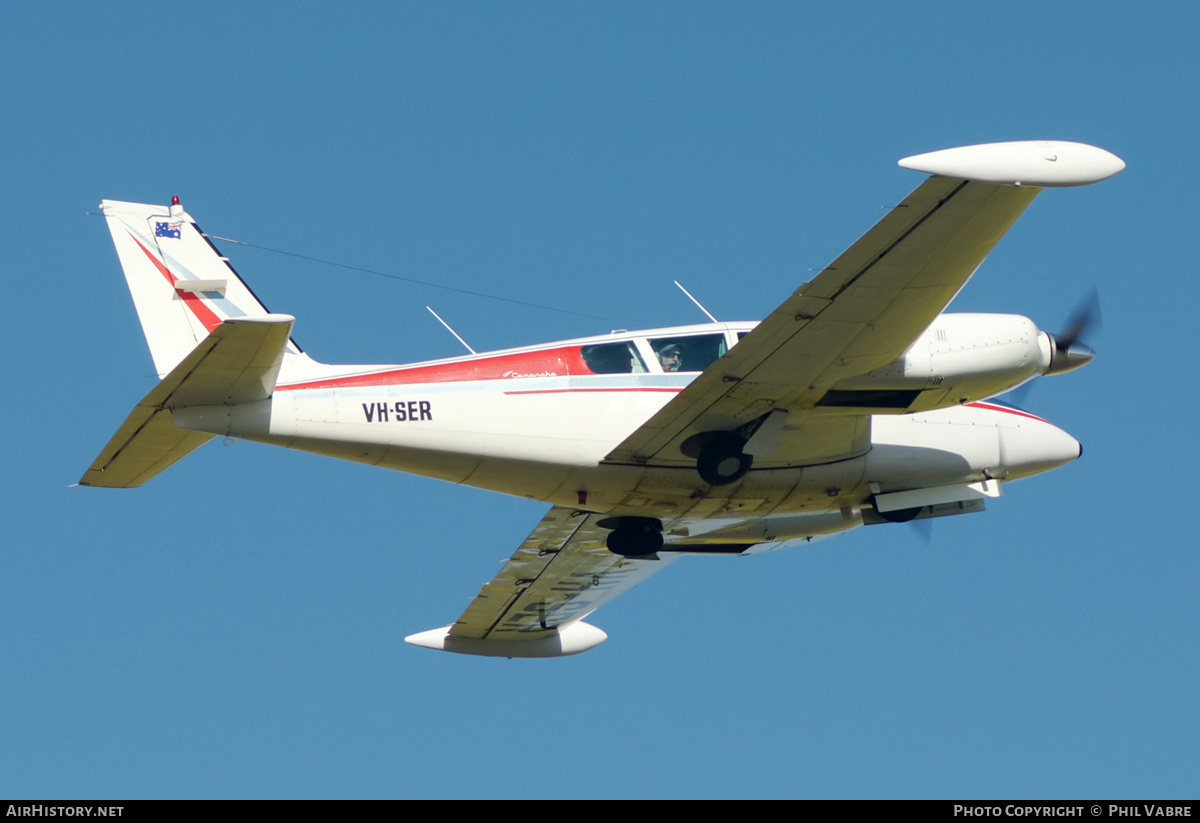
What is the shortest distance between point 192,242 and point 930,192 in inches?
448

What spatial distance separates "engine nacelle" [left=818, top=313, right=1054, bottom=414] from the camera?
21.6 metres

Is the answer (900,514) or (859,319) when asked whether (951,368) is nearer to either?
(859,319)

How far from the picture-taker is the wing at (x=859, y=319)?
1797 cm

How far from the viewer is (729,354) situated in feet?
68.5

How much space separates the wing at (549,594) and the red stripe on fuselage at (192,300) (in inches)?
250

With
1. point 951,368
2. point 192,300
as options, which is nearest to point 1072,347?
point 951,368

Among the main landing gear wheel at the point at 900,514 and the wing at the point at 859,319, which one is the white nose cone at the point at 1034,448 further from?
the wing at the point at 859,319

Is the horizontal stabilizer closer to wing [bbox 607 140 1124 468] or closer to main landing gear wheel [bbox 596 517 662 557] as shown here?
wing [bbox 607 140 1124 468]

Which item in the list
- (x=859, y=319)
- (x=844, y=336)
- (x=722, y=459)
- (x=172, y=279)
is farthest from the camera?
(x=172, y=279)

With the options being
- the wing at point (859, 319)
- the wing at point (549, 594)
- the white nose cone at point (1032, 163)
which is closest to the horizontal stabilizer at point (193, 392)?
the wing at point (859, 319)

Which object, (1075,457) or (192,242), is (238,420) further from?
(1075,457)

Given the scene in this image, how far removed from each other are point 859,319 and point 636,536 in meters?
5.64

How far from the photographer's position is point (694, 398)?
21.4 metres

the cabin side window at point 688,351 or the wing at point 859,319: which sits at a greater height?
the cabin side window at point 688,351
